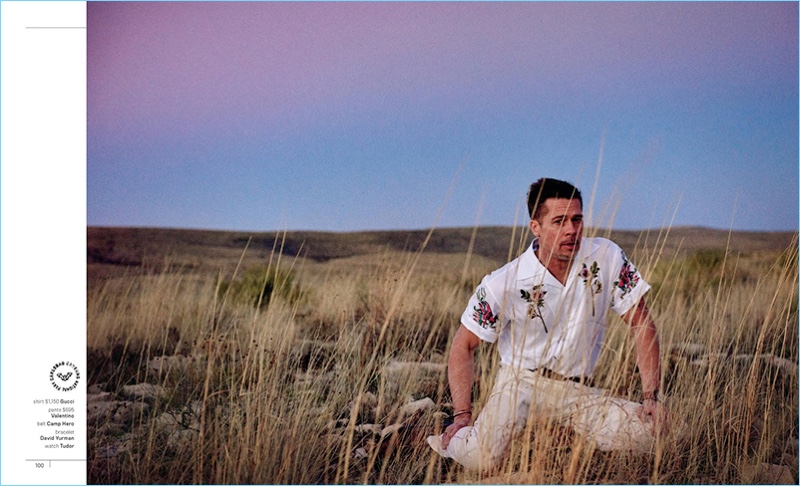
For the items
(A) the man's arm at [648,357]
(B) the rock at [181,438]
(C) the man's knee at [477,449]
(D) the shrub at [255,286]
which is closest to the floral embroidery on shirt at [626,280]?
(A) the man's arm at [648,357]

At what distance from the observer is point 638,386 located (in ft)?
12.0

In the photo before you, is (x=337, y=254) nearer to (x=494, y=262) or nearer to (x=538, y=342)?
(x=494, y=262)

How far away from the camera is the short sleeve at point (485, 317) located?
9.66 feet

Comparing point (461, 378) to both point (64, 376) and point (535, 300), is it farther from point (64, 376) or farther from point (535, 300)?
point (64, 376)

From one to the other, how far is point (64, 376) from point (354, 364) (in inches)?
48.9

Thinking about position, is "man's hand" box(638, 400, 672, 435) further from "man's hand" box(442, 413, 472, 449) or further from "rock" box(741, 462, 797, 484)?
"man's hand" box(442, 413, 472, 449)

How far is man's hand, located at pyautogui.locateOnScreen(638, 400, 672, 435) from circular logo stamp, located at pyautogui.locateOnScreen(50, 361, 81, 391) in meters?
2.31

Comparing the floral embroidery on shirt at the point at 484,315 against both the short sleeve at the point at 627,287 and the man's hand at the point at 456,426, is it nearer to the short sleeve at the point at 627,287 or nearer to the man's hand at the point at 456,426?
the man's hand at the point at 456,426

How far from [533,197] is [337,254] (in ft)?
4.15

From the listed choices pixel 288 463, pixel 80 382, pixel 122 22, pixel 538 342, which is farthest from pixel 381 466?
pixel 122 22

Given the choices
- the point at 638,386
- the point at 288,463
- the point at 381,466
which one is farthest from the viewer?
the point at 638,386

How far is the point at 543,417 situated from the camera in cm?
278

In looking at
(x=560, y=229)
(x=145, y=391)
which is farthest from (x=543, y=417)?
(x=145, y=391)

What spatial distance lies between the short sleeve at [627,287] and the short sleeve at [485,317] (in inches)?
18.5
